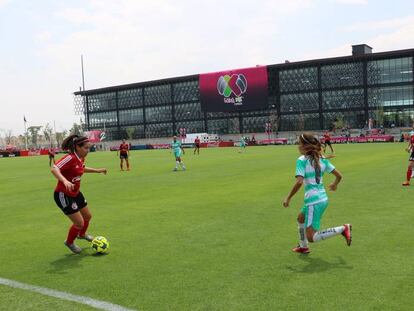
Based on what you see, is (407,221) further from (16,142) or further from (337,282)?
(16,142)

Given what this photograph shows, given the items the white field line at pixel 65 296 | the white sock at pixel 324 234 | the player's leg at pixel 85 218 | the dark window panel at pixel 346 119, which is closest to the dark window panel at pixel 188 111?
the dark window panel at pixel 346 119

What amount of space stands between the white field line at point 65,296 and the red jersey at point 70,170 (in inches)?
61.0

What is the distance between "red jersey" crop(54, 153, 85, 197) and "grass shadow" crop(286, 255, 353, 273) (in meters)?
3.43

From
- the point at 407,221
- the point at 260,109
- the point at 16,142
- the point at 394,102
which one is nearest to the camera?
the point at 407,221

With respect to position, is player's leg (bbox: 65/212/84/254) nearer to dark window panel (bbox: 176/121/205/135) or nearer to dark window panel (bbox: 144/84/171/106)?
dark window panel (bbox: 176/121/205/135)

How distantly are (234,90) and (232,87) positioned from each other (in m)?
0.80

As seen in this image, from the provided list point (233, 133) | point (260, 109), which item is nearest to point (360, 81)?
point (260, 109)

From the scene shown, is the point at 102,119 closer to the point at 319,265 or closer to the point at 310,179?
the point at 310,179

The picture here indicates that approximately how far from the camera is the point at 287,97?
10169cm

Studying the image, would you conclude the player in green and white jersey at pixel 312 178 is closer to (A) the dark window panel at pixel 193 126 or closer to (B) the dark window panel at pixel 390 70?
(B) the dark window panel at pixel 390 70

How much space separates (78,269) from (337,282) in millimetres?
3512

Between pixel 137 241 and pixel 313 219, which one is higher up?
pixel 313 219

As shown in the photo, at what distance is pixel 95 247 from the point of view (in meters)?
7.17

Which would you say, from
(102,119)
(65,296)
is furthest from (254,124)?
(65,296)
